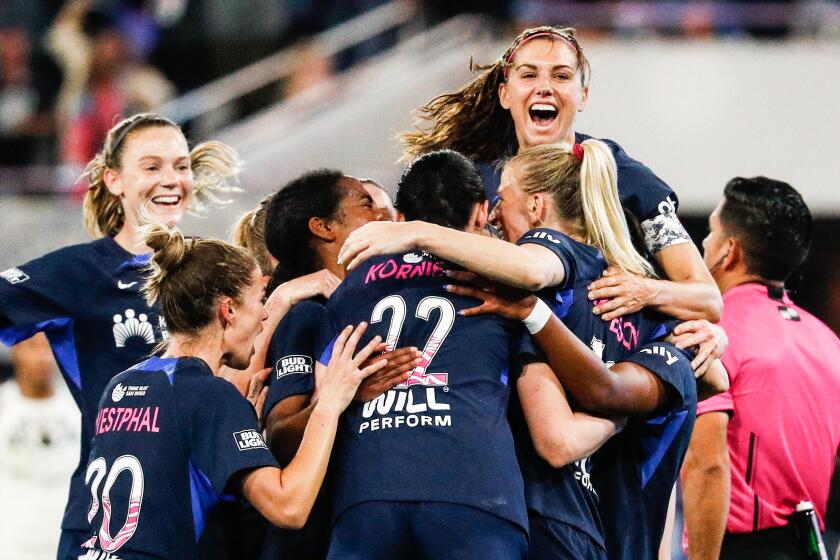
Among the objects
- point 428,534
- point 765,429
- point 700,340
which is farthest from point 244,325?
point 765,429

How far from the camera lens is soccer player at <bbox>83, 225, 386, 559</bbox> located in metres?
3.88

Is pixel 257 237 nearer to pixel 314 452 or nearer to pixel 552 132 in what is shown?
pixel 552 132

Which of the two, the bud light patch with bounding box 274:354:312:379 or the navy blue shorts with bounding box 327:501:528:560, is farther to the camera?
the bud light patch with bounding box 274:354:312:379

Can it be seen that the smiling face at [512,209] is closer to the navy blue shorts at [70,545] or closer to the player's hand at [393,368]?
the player's hand at [393,368]

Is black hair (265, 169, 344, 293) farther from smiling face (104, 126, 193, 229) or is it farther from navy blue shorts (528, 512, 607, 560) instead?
navy blue shorts (528, 512, 607, 560)

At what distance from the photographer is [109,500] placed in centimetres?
394

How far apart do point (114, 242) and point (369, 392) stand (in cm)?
194

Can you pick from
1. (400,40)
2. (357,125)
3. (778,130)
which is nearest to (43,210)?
(357,125)

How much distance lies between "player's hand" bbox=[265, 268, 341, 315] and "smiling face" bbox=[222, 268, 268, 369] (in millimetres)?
294

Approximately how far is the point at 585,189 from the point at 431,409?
1.00m

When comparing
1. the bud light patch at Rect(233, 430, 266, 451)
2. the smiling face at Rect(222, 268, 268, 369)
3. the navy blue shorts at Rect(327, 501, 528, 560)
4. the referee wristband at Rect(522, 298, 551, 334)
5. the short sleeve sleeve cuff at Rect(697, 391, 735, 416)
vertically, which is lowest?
the navy blue shorts at Rect(327, 501, 528, 560)

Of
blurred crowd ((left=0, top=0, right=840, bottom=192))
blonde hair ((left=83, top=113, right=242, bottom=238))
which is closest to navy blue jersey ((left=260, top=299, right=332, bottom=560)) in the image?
blonde hair ((left=83, top=113, right=242, bottom=238))

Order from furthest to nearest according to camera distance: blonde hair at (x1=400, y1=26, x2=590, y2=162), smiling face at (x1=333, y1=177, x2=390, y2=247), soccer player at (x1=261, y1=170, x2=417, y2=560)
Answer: blonde hair at (x1=400, y1=26, x2=590, y2=162) < smiling face at (x1=333, y1=177, x2=390, y2=247) < soccer player at (x1=261, y1=170, x2=417, y2=560)

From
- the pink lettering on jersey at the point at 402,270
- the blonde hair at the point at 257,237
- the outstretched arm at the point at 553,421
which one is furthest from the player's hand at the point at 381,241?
the blonde hair at the point at 257,237
